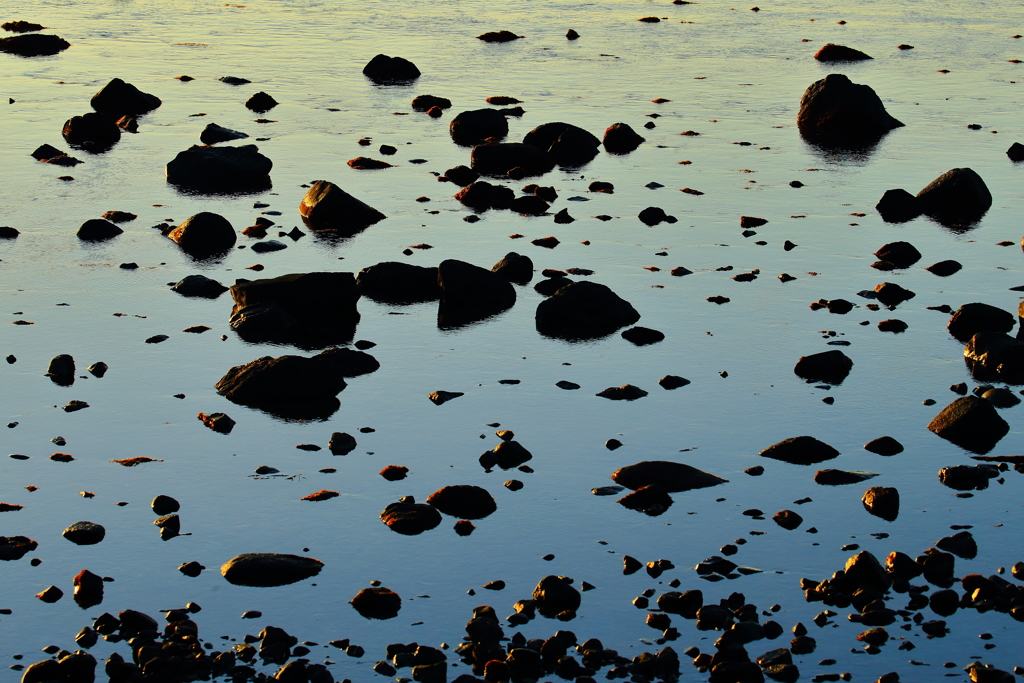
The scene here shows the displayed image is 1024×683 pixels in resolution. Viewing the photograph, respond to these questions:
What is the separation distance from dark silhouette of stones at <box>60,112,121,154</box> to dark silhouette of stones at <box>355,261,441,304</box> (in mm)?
12800

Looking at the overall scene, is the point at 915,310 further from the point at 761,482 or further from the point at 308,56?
the point at 308,56

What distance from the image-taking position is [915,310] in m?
17.2

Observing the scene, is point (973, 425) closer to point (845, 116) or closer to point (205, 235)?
point (205, 235)

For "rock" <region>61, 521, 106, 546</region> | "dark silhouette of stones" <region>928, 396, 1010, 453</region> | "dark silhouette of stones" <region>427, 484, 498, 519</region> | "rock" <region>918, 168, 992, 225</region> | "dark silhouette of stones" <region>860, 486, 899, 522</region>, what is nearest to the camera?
"rock" <region>61, 521, 106, 546</region>

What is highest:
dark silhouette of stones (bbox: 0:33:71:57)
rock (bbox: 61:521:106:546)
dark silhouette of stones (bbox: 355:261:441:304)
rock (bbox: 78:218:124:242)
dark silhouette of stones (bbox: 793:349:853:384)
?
dark silhouette of stones (bbox: 793:349:853:384)

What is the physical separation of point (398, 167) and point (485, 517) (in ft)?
50.8

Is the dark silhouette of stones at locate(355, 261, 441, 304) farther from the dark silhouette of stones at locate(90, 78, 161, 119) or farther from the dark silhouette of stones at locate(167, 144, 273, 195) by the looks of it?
the dark silhouette of stones at locate(90, 78, 161, 119)

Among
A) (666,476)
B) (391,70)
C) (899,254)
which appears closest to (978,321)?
(899,254)

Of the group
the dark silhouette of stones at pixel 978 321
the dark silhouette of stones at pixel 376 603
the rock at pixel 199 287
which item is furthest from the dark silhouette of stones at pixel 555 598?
the rock at pixel 199 287

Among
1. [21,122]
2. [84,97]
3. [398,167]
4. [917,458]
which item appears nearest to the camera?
[917,458]

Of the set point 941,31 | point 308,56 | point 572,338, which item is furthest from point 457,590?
point 941,31

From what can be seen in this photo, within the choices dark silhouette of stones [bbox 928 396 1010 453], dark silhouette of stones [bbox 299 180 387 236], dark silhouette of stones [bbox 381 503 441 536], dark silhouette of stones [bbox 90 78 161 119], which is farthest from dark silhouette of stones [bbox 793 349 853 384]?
dark silhouette of stones [bbox 90 78 161 119]

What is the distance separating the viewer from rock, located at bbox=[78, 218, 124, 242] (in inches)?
816

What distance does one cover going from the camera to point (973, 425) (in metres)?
13.1
